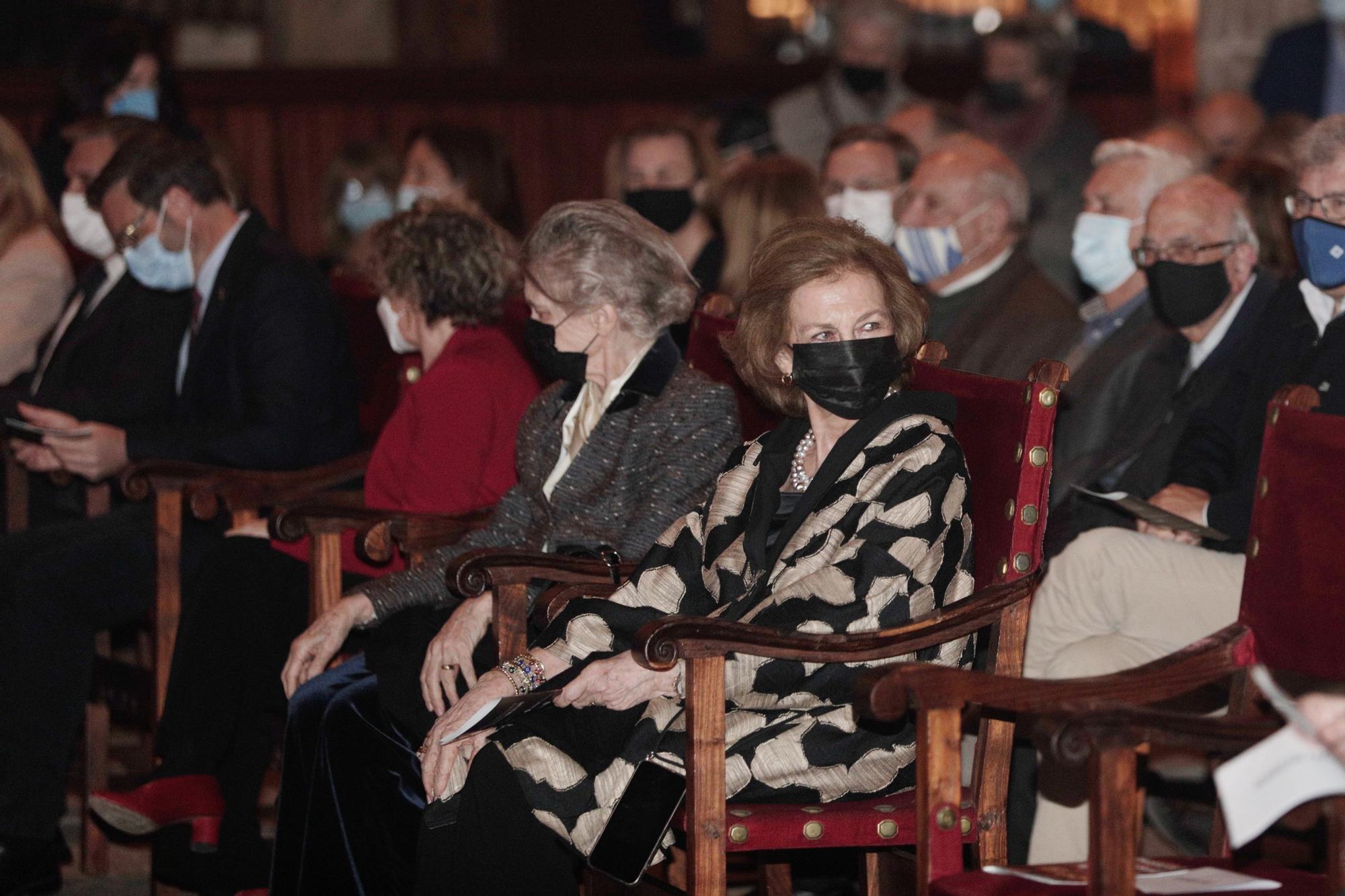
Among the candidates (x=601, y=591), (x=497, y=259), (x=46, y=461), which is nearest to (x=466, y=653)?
(x=601, y=591)

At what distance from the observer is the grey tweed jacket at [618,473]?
3129 millimetres

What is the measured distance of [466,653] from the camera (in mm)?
3107

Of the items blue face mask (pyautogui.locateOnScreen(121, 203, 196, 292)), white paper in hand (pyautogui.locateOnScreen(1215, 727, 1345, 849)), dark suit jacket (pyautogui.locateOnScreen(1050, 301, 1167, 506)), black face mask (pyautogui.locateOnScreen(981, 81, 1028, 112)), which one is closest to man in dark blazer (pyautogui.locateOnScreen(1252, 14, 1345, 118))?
black face mask (pyautogui.locateOnScreen(981, 81, 1028, 112))

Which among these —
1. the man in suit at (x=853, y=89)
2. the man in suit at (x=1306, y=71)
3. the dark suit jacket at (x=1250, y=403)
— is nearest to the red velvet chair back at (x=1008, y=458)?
the dark suit jacket at (x=1250, y=403)

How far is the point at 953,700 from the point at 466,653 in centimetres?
115

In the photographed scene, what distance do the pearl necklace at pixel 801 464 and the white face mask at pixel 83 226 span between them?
288 centimetres

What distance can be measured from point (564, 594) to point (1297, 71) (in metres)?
5.58

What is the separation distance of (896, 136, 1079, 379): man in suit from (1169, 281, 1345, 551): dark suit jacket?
801 mm

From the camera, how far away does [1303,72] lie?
738 cm

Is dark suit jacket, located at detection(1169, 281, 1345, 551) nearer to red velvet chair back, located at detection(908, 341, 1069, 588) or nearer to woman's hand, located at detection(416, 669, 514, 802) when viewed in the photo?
red velvet chair back, located at detection(908, 341, 1069, 588)

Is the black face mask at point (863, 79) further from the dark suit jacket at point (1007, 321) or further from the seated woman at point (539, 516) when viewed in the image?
the seated woman at point (539, 516)

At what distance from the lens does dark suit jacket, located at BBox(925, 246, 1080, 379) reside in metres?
4.13

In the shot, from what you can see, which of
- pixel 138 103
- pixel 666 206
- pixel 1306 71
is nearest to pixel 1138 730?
pixel 666 206

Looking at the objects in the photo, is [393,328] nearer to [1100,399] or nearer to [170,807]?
[170,807]
